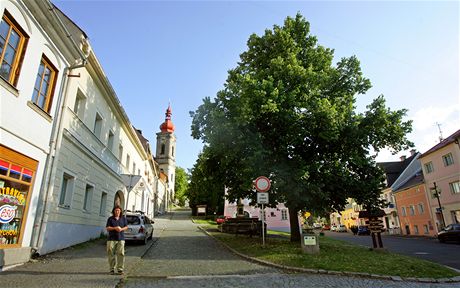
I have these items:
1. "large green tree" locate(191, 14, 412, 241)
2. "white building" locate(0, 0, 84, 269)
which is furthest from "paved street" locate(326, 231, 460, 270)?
"white building" locate(0, 0, 84, 269)

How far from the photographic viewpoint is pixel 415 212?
40.1 metres

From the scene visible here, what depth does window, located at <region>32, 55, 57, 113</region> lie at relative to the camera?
1004 cm

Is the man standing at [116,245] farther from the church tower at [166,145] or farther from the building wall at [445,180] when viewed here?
the church tower at [166,145]

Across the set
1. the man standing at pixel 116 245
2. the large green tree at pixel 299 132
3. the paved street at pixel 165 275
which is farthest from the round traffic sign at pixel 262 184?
the man standing at pixel 116 245

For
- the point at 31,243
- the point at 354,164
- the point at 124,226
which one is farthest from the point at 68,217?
the point at 354,164

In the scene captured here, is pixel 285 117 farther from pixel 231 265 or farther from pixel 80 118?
pixel 80 118

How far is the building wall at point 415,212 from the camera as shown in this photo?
122 feet

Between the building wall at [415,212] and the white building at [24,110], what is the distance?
40.1 metres

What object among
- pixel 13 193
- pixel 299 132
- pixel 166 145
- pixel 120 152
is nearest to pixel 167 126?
pixel 166 145

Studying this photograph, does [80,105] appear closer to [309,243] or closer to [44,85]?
[44,85]

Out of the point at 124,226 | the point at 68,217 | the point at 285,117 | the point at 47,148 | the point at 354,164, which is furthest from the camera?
the point at 354,164

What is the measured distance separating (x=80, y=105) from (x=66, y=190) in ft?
12.9

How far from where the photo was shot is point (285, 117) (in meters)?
13.7

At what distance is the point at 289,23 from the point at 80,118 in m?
12.0
